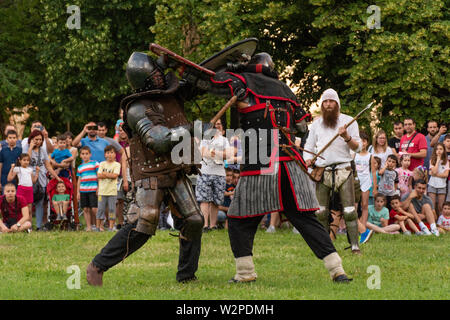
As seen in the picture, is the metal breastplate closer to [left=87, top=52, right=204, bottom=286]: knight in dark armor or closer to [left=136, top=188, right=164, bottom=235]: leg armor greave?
[left=87, top=52, right=204, bottom=286]: knight in dark armor

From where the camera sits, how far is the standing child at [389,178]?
12.3m

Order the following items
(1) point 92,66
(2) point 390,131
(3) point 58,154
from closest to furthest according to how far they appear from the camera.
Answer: (3) point 58,154
(2) point 390,131
(1) point 92,66

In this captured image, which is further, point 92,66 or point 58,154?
point 92,66

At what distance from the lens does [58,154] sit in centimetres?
1295

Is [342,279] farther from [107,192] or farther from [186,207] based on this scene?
[107,192]

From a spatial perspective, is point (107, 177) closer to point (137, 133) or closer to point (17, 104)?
point (137, 133)

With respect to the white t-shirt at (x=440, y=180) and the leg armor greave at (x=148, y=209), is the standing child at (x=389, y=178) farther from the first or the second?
the leg armor greave at (x=148, y=209)

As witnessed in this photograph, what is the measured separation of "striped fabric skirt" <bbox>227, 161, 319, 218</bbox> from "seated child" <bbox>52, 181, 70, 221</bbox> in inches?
256

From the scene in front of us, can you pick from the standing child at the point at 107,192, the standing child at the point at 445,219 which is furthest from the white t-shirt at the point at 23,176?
the standing child at the point at 445,219

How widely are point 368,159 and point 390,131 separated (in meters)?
6.99

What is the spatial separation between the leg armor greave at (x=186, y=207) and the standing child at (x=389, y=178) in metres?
6.51

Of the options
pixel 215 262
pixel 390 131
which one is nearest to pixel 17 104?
pixel 390 131

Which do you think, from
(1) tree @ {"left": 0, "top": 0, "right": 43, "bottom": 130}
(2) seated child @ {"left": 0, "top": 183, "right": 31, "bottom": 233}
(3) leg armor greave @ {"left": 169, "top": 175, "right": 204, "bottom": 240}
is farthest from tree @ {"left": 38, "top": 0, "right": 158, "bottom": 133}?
(3) leg armor greave @ {"left": 169, "top": 175, "right": 204, "bottom": 240}

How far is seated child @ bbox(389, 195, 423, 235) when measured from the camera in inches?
470
